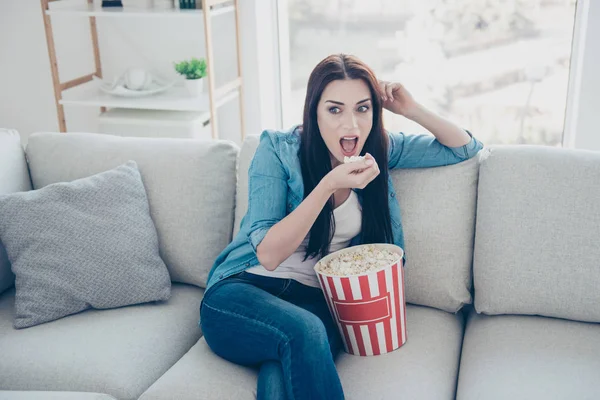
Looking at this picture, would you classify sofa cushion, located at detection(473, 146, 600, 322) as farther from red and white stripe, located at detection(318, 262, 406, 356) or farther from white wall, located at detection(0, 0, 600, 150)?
white wall, located at detection(0, 0, 600, 150)

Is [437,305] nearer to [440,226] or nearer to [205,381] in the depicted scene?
[440,226]

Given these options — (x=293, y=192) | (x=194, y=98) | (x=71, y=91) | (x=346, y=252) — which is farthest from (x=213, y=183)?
(x=71, y=91)

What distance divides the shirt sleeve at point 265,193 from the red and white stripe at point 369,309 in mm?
185

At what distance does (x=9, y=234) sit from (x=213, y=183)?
1.90 feet

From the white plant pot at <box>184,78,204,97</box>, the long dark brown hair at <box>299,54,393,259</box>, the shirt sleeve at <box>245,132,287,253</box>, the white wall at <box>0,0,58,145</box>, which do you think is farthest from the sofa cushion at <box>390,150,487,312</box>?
the white wall at <box>0,0,58,145</box>

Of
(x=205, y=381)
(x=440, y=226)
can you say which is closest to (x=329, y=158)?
(x=440, y=226)

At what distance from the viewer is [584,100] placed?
9.35 ft

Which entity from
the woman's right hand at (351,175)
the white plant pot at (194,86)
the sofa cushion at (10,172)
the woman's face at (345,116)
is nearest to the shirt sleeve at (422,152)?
the woman's face at (345,116)

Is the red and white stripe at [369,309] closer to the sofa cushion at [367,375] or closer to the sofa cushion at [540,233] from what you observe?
the sofa cushion at [367,375]

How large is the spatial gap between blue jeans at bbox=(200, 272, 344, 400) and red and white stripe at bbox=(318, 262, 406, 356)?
6cm

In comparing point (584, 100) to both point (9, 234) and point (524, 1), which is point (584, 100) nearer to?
point (524, 1)

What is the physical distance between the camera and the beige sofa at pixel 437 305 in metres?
1.61

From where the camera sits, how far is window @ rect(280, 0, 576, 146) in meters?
3.04

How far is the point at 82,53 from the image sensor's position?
3551 mm
